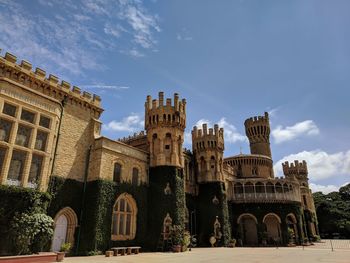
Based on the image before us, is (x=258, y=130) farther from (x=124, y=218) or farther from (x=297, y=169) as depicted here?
(x=124, y=218)

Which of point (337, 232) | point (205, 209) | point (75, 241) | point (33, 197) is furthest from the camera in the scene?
point (337, 232)

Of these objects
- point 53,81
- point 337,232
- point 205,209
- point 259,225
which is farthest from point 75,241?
point 337,232

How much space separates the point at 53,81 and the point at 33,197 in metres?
10.3

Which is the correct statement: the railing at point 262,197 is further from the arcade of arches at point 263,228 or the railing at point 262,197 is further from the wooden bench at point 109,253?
the wooden bench at point 109,253

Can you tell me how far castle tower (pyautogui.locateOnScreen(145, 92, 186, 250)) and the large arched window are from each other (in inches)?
80.5

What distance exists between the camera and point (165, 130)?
32.3 m

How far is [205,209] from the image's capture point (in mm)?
37156

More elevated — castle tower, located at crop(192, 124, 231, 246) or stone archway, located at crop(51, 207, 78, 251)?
castle tower, located at crop(192, 124, 231, 246)

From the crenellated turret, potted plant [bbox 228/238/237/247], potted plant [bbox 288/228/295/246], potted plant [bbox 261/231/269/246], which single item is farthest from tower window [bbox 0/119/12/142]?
the crenellated turret

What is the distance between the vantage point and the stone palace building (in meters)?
20.4

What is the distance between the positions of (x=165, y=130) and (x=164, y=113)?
6.67 ft

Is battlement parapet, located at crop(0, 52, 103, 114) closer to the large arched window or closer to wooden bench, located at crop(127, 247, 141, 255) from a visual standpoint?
the large arched window

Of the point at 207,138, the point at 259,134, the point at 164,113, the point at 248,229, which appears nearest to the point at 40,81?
the point at 164,113

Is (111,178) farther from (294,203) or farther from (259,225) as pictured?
(294,203)
